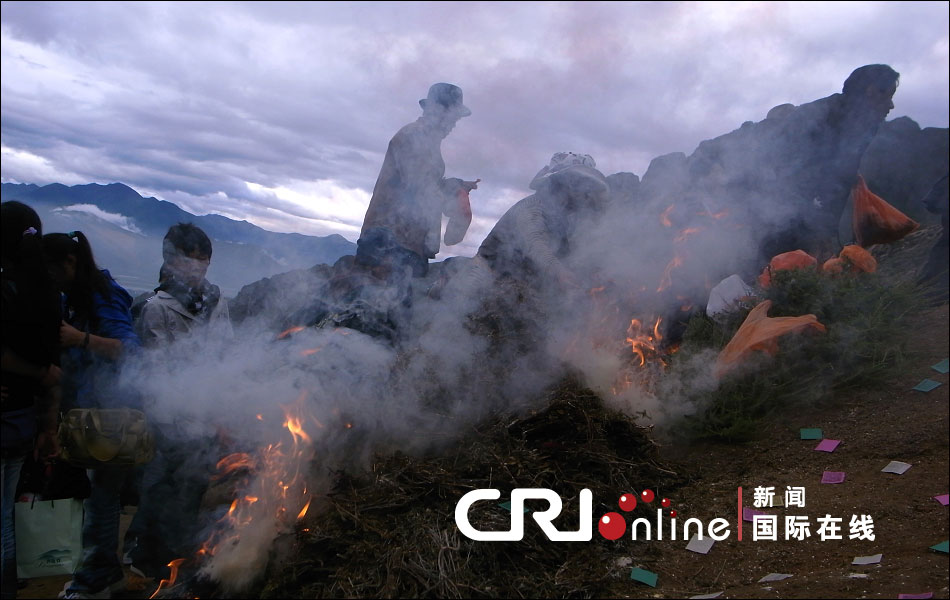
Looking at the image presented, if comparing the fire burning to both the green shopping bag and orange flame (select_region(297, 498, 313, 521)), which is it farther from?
the green shopping bag

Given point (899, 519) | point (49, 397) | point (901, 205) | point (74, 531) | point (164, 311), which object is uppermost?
point (901, 205)

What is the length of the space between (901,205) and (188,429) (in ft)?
26.5

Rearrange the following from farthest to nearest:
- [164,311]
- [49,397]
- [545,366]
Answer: [545,366] < [164,311] < [49,397]

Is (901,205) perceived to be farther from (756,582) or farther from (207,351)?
(207,351)

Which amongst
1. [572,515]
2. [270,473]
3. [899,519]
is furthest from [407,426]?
[899,519]

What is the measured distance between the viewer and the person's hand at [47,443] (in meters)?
2.79

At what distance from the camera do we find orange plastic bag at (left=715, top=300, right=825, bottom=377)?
181 inches

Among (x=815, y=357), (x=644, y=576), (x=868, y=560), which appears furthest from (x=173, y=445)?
(x=815, y=357)

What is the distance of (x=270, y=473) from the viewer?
332 cm

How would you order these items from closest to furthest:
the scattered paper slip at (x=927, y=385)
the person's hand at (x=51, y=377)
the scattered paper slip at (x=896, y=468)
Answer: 1. the person's hand at (x=51, y=377)
2. the scattered paper slip at (x=896, y=468)
3. the scattered paper slip at (x=927, y=385)

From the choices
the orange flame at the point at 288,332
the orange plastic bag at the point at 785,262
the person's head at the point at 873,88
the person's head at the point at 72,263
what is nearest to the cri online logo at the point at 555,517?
the orange flame at the point at 288,332

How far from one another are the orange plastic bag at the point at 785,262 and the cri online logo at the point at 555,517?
2814 millimetres

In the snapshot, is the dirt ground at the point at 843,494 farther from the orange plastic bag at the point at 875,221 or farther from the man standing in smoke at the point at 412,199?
the man standing in smoke at the point at 412,199

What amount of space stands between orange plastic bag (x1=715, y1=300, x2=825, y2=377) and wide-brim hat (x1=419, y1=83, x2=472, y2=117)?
283 centimetres
